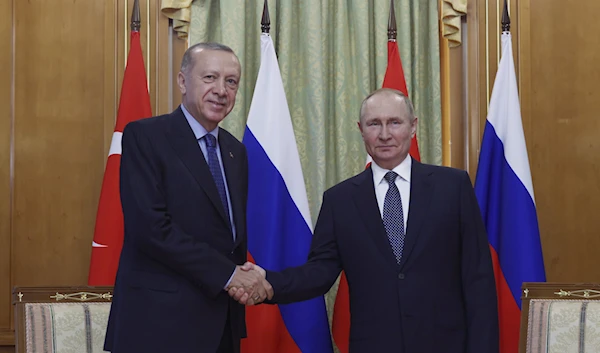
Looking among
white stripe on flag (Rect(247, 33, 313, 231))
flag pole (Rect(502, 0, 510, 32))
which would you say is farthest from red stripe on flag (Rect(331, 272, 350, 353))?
flag pole (Rect(502, 0, 510, 32))

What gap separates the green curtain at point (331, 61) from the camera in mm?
4141

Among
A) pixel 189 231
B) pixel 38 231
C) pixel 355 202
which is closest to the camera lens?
pixel 189 231

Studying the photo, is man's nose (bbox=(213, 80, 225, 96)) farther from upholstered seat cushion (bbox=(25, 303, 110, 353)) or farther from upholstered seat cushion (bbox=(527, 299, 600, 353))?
upholstered seat cushion (bbox=(527, 299, 600, 353))

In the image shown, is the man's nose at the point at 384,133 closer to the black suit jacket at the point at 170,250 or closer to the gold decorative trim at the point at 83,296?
the black suit jacket at the point at 170,250

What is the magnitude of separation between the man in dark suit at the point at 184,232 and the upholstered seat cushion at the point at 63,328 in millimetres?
266

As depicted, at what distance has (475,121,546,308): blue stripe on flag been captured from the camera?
3592 millimetres

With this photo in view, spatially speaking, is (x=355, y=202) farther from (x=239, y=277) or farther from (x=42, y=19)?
(x=42, y=19)

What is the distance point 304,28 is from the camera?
4234mm

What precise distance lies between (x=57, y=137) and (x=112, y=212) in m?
0.64

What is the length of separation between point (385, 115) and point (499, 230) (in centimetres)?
127

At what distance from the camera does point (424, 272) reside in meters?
A: 2.58

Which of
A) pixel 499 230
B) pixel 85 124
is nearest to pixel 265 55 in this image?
pixel 85 124

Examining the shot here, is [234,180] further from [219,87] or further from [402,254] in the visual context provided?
[402,254]

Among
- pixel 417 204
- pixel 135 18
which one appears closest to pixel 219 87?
pixel 417 204
